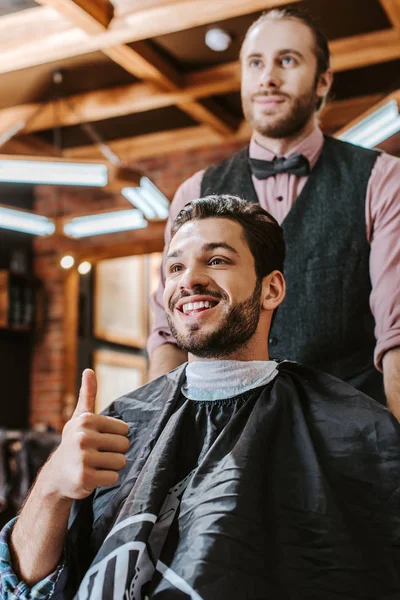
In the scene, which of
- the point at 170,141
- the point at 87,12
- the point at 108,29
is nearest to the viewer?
the point at 87,12

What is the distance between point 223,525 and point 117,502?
258 mm

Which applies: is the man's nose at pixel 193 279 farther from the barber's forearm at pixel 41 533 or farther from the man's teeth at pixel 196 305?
the barber's forearm at pixel 41 533

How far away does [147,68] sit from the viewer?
4836 mm

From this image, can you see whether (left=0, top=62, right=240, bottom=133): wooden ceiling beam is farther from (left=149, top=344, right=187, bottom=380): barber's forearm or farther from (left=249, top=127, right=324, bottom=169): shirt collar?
(left=149, top=344, right=187, bottom=380): barber's forearm

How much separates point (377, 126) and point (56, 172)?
61.2 inches

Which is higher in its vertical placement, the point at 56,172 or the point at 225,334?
the point at 56,172

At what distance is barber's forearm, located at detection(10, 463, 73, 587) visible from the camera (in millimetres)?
1261

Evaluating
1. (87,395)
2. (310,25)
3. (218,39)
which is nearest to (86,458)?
(87,395)

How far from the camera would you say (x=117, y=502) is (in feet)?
4.46

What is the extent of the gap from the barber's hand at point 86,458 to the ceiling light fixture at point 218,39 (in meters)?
3.74

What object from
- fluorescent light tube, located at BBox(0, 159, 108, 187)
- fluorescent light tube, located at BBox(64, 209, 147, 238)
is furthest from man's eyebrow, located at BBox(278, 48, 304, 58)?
fluorescent light tube, located at BBox(64, 209, 147, 238)

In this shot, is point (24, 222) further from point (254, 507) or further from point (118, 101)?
point (254, 507)

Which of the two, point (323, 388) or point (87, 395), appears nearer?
point (87, 395)

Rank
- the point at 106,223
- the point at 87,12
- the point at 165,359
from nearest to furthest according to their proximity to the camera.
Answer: the point at 165,359 → the point at 87,12 → the point at 106,223
